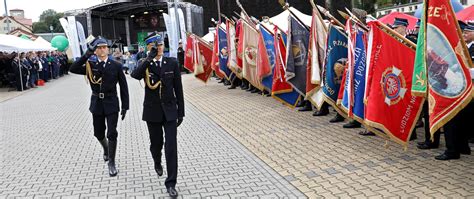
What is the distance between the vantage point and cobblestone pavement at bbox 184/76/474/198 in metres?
4.73

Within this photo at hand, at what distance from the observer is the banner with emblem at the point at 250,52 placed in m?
11.6

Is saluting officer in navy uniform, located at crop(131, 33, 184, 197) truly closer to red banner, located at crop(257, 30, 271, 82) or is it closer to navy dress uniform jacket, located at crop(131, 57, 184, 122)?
navy dress uniform jacket, located at crop(131, 57, 184, 122)

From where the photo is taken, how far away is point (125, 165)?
6297 millimetres

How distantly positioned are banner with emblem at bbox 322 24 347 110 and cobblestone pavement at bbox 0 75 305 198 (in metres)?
1.92

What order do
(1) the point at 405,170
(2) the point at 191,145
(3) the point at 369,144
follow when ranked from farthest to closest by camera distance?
(2) the point at 191,145 → (3) the point at 369,144 → (1) the point at 405,170

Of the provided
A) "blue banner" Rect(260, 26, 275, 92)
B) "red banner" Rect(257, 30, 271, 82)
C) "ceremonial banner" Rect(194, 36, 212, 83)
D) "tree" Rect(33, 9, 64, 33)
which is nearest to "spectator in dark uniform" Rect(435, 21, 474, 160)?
"blue banner" Rect(260, 26, 275, 92)

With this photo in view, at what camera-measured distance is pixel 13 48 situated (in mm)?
18203

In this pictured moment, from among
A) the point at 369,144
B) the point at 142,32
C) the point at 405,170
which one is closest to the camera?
the point at 405,170

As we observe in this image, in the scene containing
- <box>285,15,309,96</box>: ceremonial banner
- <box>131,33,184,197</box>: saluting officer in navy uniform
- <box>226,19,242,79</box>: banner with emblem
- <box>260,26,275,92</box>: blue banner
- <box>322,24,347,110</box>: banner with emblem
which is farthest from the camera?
<box>226,19,242,79</box>: banner with emblem

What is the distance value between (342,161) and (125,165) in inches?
117

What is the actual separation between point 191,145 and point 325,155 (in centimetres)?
228

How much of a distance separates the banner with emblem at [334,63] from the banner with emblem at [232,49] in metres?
5.73

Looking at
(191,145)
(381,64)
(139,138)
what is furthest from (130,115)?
(381,64)

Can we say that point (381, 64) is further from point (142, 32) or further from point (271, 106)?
point (142, 32)
